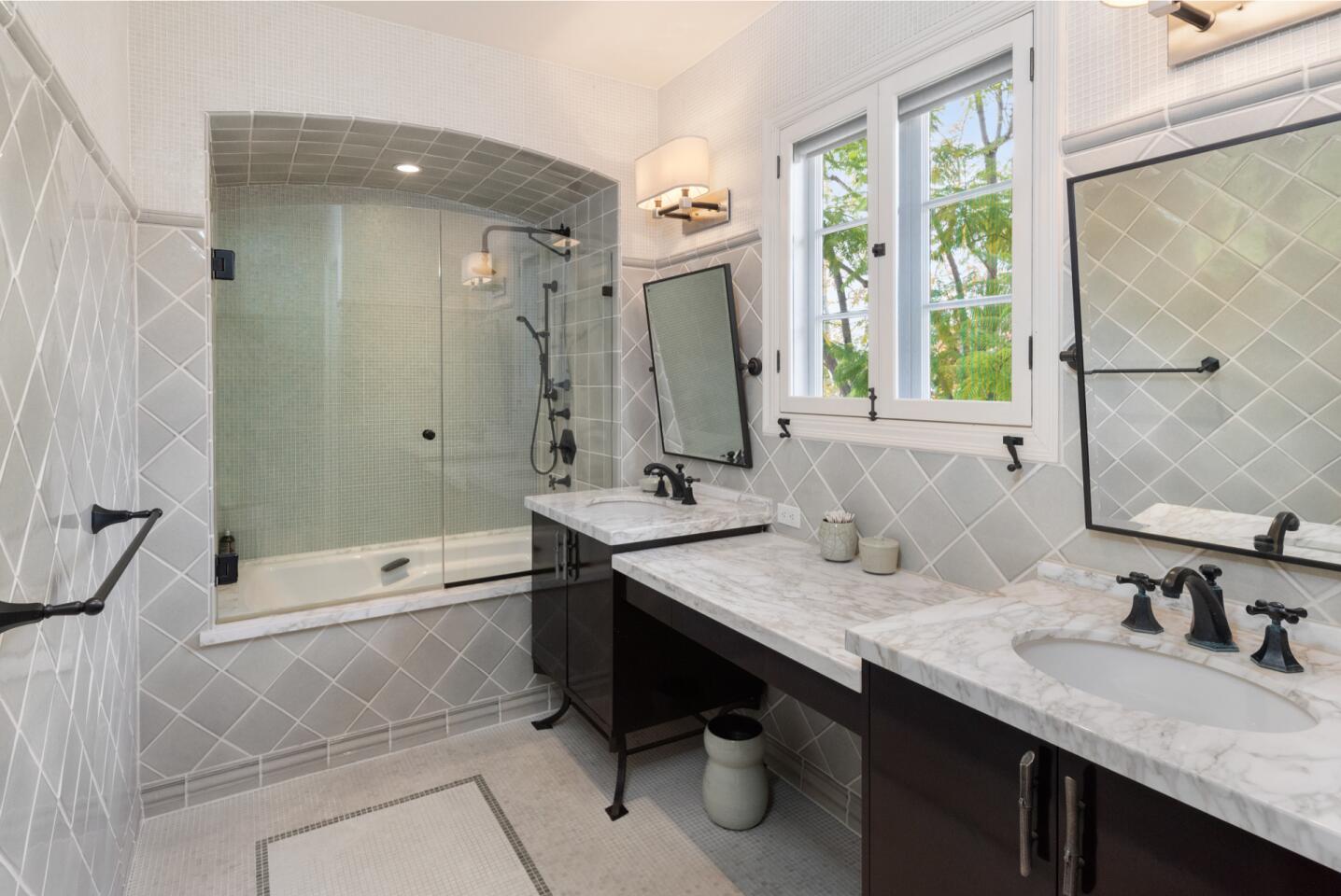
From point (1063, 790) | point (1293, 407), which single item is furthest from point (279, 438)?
point (1293, 407)

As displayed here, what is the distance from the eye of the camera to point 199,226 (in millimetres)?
2266

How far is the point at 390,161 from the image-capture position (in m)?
2.87

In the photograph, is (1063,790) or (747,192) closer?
(1063,790)

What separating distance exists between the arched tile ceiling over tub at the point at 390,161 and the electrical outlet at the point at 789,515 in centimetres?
162

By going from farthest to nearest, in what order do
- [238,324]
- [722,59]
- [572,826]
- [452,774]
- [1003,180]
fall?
[238,324], [722,59], [452,774], [572,826], [1003,180]

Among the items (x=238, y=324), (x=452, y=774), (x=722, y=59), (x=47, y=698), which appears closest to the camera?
(x=47, y=698)

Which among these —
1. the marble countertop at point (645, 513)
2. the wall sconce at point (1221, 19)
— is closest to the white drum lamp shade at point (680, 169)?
the marble countertop at point (645, 513)

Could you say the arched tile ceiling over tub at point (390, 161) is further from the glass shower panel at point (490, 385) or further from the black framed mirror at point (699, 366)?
the black framed mirror at point (699, 366)

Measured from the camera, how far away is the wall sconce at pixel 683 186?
255cm

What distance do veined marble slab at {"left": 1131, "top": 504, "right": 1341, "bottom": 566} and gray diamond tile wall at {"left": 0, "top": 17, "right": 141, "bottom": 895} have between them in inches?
76.0

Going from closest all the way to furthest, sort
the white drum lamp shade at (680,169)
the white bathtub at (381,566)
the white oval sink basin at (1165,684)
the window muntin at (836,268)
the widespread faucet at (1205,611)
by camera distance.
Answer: the white oval sink basin at (1165,684)
the widespread faucet at (1205,611)
the window muntin at (836,268)
the white drum lamp shade at (680,169)
the white bathtub at (381,566)

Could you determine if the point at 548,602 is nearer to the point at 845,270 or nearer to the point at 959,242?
the point at 845,270

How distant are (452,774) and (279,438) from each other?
5.24 feet

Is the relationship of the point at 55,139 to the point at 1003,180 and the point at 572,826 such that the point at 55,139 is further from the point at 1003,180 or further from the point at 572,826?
the point at 572,826
